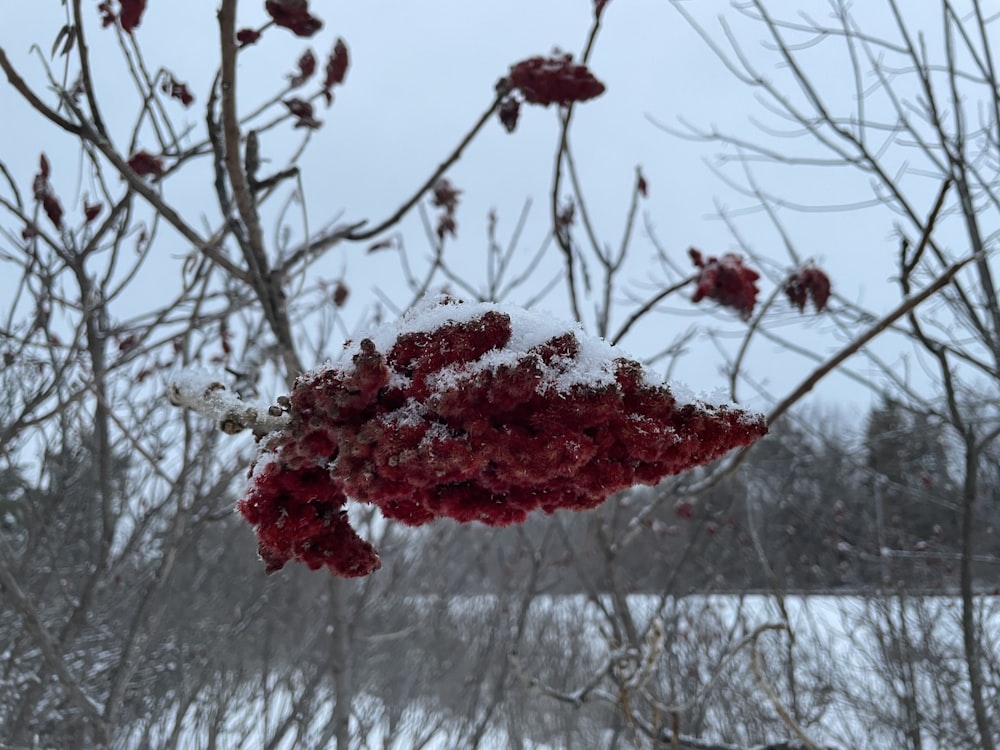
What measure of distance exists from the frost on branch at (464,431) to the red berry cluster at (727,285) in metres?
1.12

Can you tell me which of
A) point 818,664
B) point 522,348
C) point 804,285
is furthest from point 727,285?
point 818,664

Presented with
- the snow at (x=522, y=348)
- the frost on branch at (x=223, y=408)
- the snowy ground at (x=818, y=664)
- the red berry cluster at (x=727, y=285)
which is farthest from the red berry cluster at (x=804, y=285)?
the snowy ground at (x=818, y=664)

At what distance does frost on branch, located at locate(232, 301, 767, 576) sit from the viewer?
27.0 inches

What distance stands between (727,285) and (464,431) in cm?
132

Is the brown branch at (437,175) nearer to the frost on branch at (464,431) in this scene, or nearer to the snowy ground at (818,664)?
the frost on branch at (464,431)

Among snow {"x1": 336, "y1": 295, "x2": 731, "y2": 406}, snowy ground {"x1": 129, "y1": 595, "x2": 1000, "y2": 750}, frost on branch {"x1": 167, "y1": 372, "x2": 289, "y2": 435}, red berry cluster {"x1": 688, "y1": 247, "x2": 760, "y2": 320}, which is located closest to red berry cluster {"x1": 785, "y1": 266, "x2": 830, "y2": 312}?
red berry cluster {"x1": 688, "y1": 247, "x2": 760, "y2": 320}

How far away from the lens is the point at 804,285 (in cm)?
192

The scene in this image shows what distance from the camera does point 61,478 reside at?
2850mm

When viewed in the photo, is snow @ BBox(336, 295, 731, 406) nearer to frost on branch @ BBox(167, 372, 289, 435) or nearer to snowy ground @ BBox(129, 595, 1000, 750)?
frost on branch @ BBox(167, 372, 289, 435)

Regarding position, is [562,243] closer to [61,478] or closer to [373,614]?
[61,478]

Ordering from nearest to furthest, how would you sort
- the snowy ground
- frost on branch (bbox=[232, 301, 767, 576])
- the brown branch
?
frost on branch (bbox=[232, 301, 767, 576]), the brown branch, the snowy ground

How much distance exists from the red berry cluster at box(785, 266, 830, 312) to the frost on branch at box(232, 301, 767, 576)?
4.12 feet

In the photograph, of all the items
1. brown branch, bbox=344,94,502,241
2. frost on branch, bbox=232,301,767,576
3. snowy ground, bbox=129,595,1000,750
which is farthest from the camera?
snowy ground, bbox=129,595,1000,750

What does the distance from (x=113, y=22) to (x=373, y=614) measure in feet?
12.8
